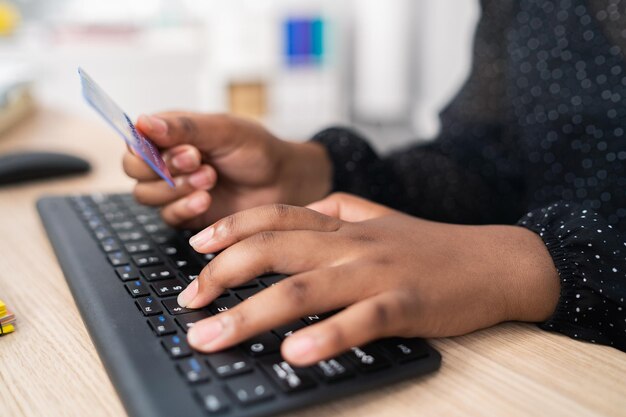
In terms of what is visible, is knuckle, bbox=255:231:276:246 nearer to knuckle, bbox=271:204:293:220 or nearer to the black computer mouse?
knuckle, bbox=271:204:293:220

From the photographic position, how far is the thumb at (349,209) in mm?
498

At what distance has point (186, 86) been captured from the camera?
2.96m

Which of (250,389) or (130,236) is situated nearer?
(250,389)

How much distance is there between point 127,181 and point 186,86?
224 centimetres

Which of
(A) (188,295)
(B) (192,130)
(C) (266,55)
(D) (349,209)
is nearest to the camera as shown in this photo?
(A) (188,295)

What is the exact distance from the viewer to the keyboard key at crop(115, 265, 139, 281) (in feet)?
1.43

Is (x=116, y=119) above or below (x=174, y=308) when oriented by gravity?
above

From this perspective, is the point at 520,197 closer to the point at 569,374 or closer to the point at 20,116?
the point at 569,374

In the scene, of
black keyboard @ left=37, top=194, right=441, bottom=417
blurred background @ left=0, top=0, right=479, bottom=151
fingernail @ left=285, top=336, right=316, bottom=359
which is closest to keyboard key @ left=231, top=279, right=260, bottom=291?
black keyboard @ left=37, top=194, right=441, bottom=417

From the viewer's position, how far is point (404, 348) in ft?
1.16

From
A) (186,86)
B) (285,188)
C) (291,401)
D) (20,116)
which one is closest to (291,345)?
(291,401)

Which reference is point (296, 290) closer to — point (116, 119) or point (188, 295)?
point (188, 295)

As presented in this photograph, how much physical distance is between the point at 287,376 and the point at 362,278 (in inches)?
3.1

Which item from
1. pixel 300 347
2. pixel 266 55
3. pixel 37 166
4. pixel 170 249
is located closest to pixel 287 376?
pixel 300 347
